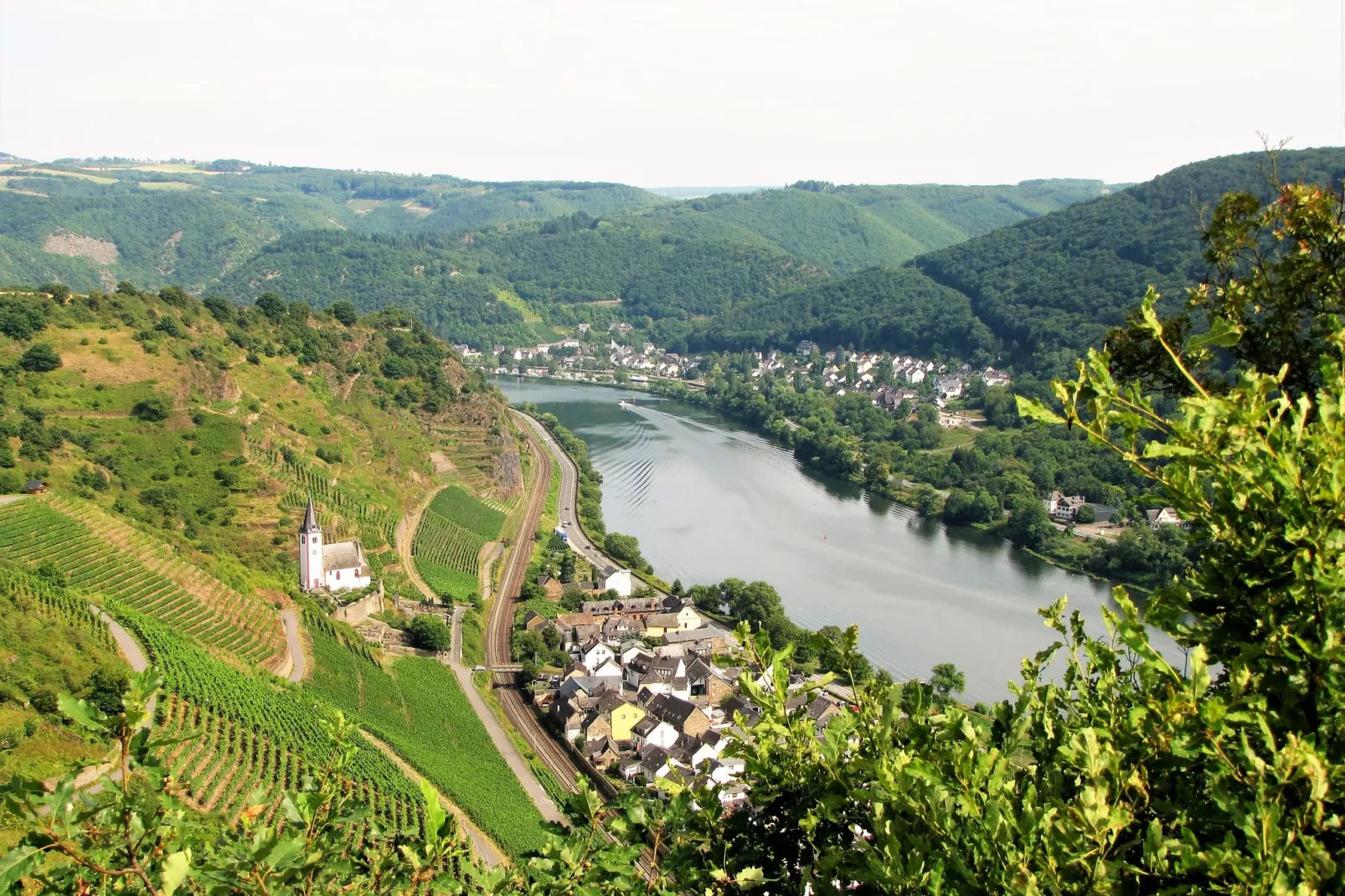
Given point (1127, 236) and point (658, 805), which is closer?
point (658, 805)

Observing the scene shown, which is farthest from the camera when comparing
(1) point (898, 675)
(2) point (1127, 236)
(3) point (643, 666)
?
(2) point (1127, 236)

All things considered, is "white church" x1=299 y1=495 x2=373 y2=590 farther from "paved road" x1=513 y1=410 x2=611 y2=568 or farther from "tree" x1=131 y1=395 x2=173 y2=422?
"paved road" x1=513 y1=410 x2=611 y2=568

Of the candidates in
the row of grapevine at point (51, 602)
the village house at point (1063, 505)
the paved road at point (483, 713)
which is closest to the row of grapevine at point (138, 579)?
the row of grapevine at point (51, 602)

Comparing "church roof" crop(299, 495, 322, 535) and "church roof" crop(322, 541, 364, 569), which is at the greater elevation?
"church roof" crop(299, 495, 322, 535)

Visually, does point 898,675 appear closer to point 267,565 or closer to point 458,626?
point 458,626

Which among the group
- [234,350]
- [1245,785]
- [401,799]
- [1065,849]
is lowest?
[401,799]

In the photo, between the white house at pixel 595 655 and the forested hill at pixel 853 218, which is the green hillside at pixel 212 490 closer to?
the white house at pixel 595 655

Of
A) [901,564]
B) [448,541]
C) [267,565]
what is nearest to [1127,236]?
[901,564]

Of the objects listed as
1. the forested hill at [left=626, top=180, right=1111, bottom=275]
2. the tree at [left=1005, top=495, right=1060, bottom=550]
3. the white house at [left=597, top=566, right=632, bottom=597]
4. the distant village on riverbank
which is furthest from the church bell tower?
the forested hill at [left=626, top=180, right=1111, bottom=275]
